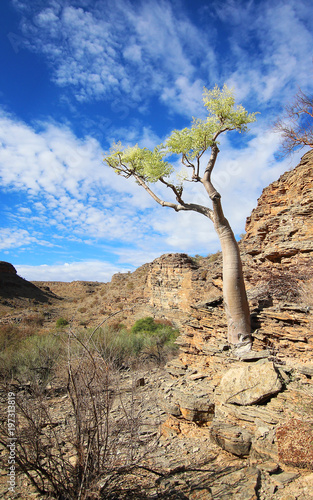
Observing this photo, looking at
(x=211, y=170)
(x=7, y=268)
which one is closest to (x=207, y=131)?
(x=211, y=170)

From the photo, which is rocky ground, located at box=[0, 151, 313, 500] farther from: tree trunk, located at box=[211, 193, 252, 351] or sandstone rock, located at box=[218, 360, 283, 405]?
tree trunk, located at box=[211, 193, 252, 351]

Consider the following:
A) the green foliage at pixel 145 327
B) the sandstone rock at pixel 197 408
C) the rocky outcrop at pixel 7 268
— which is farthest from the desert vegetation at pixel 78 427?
the rocky outcrop at pixel 7 268

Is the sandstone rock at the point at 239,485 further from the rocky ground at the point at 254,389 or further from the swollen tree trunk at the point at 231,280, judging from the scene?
the swollen tree trunk at the point at 231,280

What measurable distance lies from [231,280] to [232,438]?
3463 millimetres

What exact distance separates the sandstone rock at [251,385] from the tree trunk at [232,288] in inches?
51.2

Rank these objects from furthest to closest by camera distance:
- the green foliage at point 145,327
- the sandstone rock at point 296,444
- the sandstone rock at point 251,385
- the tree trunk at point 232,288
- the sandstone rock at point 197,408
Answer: the green foliage at point 145,327
the tree trunk at point 232,288
the sandstone rock at point 197,408
the sandstone rock at point 251,385
the sandstone rock at point 296,444

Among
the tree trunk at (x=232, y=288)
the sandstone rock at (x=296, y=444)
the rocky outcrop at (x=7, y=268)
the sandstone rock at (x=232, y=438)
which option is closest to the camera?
the sandstone rock at (x=296, y=444)

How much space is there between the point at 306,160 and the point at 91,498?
35.7 ft

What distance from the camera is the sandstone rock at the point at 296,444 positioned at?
276cm

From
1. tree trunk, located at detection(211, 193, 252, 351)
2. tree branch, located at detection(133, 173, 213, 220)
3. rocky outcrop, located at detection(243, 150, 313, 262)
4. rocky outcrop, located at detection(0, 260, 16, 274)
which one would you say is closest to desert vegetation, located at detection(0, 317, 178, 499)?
tree trunk, located at detection(211, 193, 252, 351)

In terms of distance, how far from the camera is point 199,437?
4.24m

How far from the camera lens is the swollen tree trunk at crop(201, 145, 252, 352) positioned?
5770mm

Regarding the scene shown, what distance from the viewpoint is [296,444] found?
286 cm

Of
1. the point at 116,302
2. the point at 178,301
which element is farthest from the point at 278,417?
the point at 116,302
